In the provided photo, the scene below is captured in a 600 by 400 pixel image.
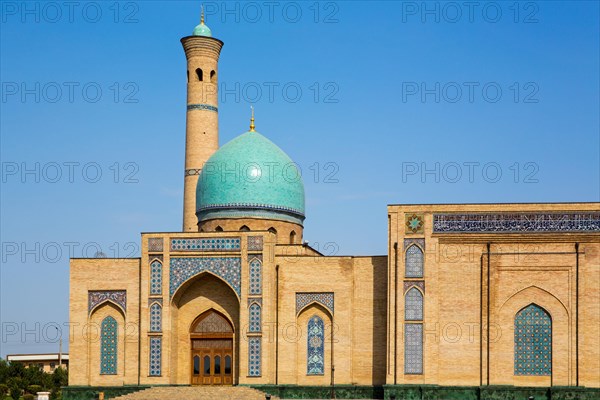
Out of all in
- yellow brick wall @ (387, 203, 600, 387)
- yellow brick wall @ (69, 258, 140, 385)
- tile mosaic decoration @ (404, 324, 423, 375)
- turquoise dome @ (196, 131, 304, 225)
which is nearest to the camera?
yellow brick wall @ (387, 203, 600, 387)

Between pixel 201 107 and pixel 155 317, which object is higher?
pixel 201 107

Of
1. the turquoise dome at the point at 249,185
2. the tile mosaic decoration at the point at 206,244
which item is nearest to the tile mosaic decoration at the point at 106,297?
the tile mosaic decoration at the point at 206,244

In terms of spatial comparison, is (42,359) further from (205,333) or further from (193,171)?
(205,333)

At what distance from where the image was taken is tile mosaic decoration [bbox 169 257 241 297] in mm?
32406

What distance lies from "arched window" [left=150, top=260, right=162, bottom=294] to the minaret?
7.07 m

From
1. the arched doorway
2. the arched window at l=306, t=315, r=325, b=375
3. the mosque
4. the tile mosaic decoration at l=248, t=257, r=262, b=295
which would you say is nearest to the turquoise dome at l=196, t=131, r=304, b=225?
the mosque

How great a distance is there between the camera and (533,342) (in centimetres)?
3062

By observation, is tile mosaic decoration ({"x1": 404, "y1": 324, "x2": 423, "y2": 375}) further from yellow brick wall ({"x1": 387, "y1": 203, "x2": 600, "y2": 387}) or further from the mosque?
yellow brick wall ({"x1": 387, "y1": 203, "x2": 600, "y2": 387})

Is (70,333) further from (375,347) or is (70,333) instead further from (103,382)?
(375,347)

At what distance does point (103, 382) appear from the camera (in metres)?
33.2

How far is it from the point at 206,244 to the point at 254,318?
2.52 m

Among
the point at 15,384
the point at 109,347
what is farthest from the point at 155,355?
the point at 15,384

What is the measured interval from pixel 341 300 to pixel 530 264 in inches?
211

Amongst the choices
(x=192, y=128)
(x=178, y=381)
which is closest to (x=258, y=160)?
(x=192, y=128)
